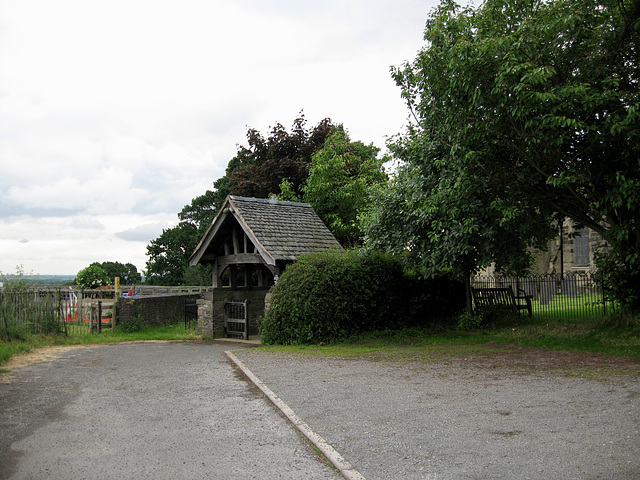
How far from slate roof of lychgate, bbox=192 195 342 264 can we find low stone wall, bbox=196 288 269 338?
1485mm

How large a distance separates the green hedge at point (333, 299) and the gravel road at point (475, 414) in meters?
4.30

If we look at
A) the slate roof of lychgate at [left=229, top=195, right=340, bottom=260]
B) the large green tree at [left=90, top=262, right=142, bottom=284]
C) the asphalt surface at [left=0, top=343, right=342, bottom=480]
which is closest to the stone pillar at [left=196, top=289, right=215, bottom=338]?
the slate roof of lychgate at [left=229, top=195, right=340, bottom=260]

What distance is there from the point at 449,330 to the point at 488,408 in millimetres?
10068

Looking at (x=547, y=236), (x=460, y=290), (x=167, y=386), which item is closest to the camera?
(x=167, y=386)

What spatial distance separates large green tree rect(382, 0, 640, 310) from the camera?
10648 millimetres

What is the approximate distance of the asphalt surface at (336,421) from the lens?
5070mm

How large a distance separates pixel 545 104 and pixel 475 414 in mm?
6719

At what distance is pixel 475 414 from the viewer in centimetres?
669

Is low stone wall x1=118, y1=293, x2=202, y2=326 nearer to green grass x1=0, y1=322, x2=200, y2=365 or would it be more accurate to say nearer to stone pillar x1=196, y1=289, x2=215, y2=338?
green grass x1=0, y1=322, x2=200, y2=365

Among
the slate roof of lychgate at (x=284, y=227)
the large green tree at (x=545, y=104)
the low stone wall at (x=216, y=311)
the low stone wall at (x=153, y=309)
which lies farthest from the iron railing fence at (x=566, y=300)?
the low stone wall at (x=153, y=309)

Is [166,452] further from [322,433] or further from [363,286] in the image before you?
[363,286]

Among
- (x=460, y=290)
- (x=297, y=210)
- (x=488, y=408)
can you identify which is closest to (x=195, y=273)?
(x=297, y=210)

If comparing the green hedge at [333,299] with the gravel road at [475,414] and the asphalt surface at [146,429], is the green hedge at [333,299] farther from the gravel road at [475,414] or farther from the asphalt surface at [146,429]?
the asphalt surface at [146,429]

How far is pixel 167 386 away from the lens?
Result: 923 centimetres
